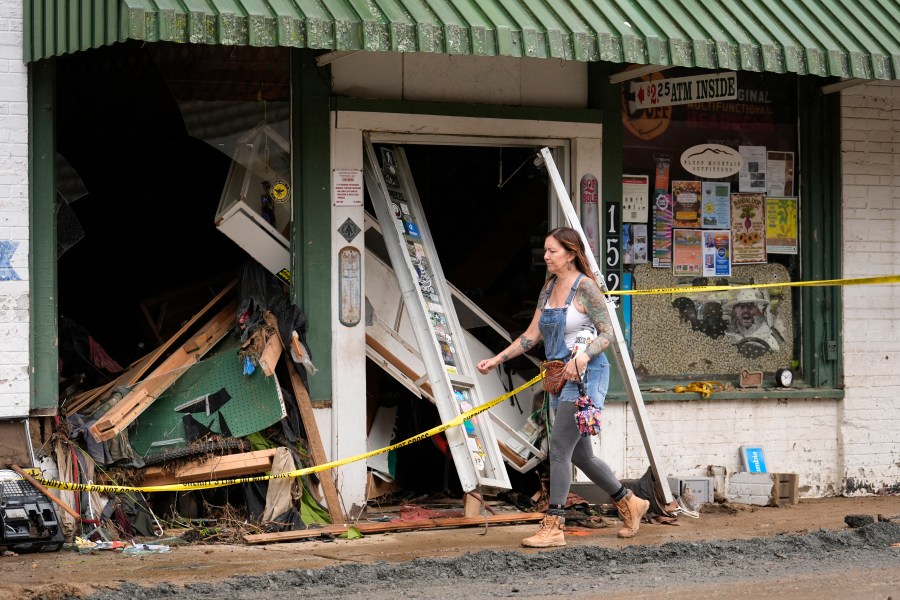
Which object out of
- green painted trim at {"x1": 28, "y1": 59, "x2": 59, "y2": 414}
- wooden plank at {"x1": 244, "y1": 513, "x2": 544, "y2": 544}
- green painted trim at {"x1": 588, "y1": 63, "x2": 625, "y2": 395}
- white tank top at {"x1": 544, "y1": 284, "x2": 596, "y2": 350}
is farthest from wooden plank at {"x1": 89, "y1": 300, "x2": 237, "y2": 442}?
green painted trim at {"x1": 588, "y1": 63, "x2": 625, "y2": 395}

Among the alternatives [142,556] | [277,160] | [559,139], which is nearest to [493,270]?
[559,139]

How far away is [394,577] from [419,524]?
1.62 m

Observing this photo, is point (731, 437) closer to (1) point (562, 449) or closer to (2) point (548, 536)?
(1) point (562, 449)

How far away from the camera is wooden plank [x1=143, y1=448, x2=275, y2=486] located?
27.4 ft

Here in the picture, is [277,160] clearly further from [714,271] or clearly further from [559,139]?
[714,271]

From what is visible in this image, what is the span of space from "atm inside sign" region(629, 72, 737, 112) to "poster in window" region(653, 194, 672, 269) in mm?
747

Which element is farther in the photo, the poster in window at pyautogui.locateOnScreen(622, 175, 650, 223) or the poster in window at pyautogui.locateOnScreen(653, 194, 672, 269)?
the poster in window at pyautogui.locateOnScreen(653, 194, 672, 269)

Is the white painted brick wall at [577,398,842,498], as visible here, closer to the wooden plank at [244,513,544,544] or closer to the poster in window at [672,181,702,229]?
the wooden plank at [244,513,544,544]

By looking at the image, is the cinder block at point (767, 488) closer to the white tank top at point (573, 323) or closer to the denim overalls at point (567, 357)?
the denim overalls at point (567, 357)

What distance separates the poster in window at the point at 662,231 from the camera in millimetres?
9820

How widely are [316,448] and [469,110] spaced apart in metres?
2.71

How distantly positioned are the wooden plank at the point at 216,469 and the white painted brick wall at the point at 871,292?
480 cm

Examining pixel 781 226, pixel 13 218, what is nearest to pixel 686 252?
pixel 781 226

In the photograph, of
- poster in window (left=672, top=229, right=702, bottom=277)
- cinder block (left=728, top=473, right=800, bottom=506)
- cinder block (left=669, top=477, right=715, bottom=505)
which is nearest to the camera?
cinder block (left=669, top=477, right=715, bottom=505)
